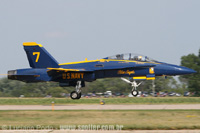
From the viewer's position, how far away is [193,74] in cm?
7375

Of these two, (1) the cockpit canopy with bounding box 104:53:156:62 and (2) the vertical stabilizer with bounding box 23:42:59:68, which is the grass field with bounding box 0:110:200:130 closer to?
(1) the cockpit canopy with bounding box 104:53:156:62

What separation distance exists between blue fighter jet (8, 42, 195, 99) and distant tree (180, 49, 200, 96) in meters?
44.5

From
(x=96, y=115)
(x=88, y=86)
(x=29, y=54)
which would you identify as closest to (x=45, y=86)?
(x=88, y=86)

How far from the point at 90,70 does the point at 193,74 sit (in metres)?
53.9

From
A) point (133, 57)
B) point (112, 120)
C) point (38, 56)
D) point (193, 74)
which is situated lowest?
point (112, 120)

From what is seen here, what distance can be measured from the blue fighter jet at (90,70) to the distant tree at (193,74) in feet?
146

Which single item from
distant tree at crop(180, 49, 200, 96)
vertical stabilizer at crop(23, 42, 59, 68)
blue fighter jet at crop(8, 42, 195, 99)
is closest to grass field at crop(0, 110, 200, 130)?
blue fighter jet at crop(8, 42, 195, 99)

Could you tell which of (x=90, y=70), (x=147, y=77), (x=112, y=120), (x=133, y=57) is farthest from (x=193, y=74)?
(x=112, y=120)

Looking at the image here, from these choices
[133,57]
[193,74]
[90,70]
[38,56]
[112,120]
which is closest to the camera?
[112,120]

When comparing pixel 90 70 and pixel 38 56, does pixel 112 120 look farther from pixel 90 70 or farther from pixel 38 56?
pixel 38 56

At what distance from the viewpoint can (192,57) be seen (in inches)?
3152

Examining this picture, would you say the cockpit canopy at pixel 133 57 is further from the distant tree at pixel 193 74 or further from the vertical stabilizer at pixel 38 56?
the distant tree at pixel 193 74

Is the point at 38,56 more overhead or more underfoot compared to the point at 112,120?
more overhead

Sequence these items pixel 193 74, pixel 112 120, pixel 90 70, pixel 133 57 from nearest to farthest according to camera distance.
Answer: pixel 112 120 → pixel 133 57 → pixel 90 70 → pixel 193 74
